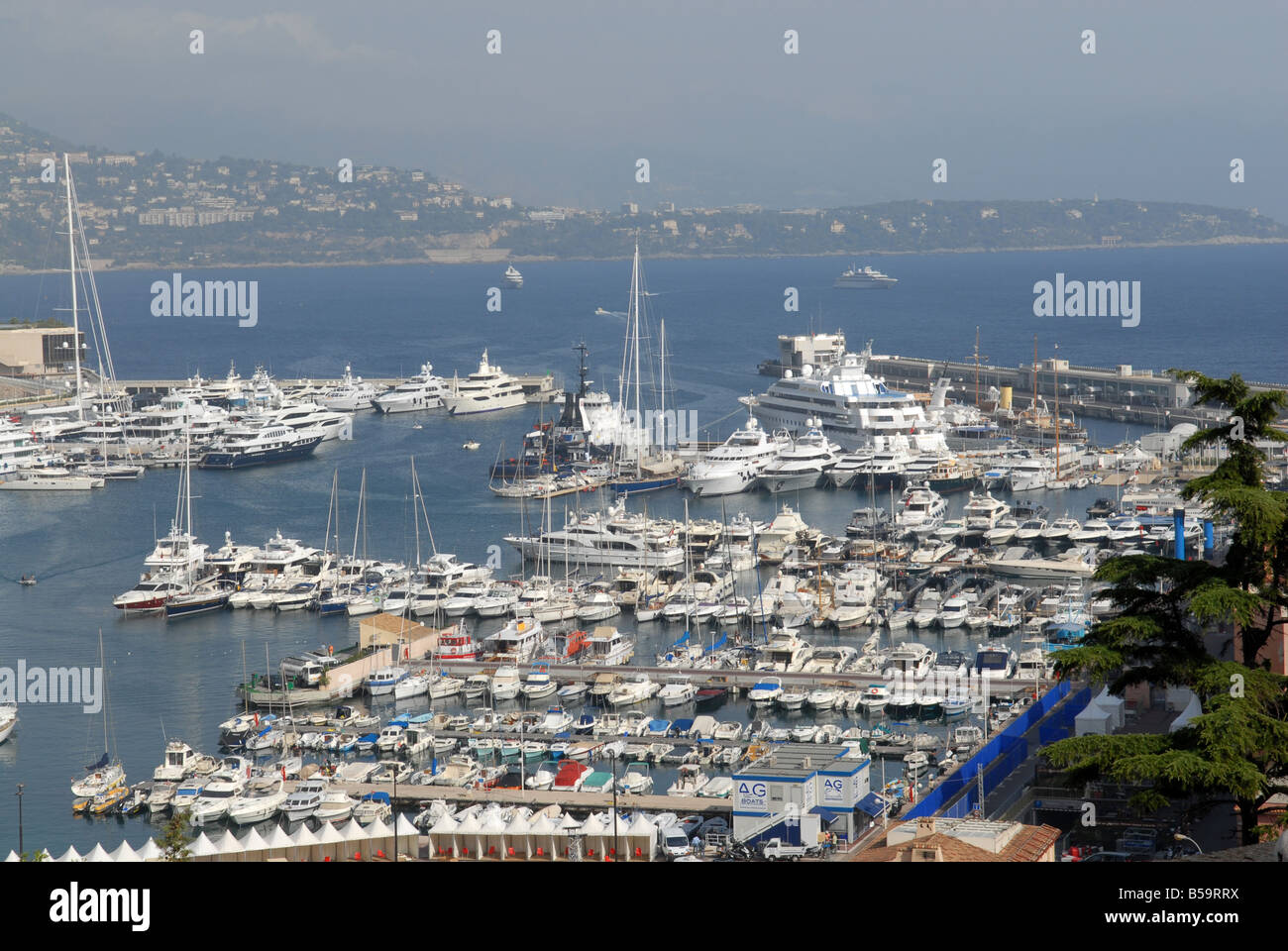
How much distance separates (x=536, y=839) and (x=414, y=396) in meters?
31.8

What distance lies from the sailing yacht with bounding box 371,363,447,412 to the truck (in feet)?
Result: 104

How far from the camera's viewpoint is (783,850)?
32.6ft

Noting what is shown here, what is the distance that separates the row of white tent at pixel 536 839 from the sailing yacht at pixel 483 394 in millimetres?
29993

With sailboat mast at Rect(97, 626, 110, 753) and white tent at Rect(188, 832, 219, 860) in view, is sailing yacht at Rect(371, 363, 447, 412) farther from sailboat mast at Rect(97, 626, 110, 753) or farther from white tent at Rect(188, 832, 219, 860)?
white tent at Rect(188, 832, 219, 860)

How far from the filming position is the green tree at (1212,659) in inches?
227

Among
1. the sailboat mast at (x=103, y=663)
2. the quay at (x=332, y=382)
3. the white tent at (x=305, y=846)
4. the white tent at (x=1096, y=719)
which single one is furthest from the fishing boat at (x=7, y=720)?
the quay at (x=332, y=382)

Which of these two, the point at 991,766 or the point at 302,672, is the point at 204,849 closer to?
the point at 991,766

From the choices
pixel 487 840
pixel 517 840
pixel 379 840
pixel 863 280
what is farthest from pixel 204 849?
pixel 863 280

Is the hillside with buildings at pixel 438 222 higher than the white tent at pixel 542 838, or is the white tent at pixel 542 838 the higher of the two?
the hillside with buildings at pixel 438 222

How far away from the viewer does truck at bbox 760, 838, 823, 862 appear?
32.1 ft

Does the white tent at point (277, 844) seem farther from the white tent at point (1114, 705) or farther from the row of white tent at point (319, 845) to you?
the white tent at point (1114, 705)

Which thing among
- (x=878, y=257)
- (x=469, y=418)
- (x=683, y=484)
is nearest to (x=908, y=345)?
(x=469, y=418)

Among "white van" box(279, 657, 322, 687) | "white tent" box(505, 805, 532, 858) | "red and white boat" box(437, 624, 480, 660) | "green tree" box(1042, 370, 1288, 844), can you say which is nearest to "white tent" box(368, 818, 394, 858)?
"white tent" box(505, 805, 532, 858)
